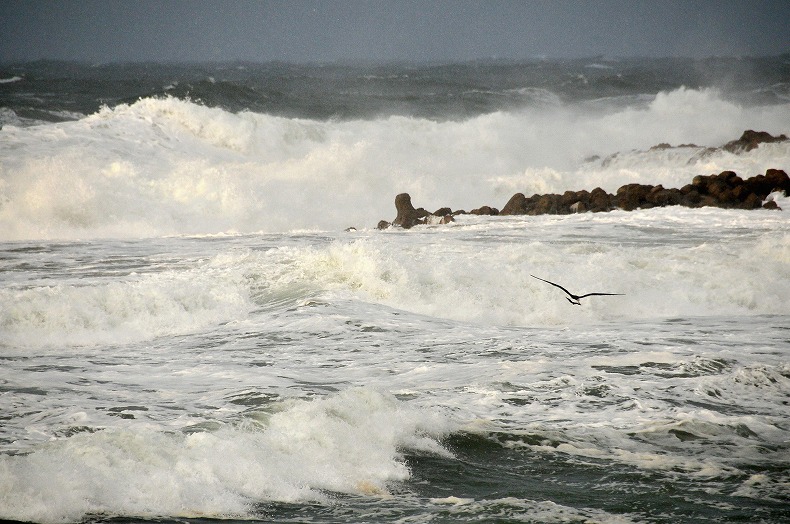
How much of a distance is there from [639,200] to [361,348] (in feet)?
39.9

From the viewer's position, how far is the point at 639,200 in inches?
774

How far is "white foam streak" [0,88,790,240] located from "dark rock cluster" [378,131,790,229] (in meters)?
3.41

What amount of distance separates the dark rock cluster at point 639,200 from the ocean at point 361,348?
0.62 metres

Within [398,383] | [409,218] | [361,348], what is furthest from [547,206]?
[398,383]

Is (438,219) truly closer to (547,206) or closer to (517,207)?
(517,207)

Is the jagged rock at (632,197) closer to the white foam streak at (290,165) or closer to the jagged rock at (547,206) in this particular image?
the jagged rock at (547,206)

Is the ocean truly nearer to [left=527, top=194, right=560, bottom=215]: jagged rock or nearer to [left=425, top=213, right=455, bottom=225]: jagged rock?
[left=425, top=213, right=455, bottom=225]: jagged rock

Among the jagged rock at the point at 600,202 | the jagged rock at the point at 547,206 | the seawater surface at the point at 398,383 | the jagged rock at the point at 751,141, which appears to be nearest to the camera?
the seawater surface at the point at 398,383

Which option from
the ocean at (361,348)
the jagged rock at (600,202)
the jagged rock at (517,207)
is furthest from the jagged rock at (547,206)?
the jagged rock at (600,202)

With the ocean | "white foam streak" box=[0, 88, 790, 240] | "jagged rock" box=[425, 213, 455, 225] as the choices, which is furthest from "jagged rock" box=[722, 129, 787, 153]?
"jagged rock" box=[425, 213, 455, 225]

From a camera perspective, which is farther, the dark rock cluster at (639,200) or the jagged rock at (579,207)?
the jagged rock at (579,207)

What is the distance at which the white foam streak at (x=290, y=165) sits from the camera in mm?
19438

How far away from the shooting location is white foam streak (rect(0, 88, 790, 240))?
1944 cm

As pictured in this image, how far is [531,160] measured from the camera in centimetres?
3225
